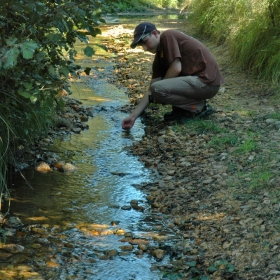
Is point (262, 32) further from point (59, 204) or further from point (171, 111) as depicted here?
point (59, 204)

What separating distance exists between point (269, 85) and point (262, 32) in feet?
3.27

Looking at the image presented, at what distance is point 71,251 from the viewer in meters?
3.73

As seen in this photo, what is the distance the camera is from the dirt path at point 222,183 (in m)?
3.51

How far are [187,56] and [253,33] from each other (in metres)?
2.27

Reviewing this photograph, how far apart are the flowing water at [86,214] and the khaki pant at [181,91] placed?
513 mm

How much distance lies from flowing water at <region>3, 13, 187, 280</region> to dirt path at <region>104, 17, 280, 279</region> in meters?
0.20

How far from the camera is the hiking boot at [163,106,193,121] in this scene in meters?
6.28

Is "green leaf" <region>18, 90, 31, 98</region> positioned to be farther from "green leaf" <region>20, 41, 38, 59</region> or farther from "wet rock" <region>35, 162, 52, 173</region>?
"wet rock" <region>35, 162, 52, 173</region>

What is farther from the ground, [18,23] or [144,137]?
[18,23]

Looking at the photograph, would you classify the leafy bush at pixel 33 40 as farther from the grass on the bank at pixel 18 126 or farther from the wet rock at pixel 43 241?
the wet rock at pixel 43 241

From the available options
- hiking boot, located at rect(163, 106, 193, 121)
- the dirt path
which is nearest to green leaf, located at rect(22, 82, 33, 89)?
the dirt path

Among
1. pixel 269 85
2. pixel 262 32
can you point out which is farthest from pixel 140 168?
pixel 262 32

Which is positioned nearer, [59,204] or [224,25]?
[59,204]

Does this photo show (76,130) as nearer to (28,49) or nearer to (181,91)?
(181,91)
